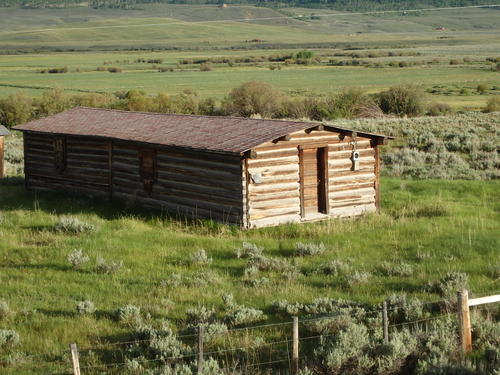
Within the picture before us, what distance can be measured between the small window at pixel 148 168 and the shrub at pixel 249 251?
581cm

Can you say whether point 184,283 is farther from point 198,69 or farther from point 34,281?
point 198,69

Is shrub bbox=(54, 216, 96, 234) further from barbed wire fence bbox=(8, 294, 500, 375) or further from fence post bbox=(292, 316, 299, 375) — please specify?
fence post bbox=(292, 316, 299, 375)

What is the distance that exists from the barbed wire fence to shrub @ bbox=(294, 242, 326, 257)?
164 inches

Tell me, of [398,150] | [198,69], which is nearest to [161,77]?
[198,69]

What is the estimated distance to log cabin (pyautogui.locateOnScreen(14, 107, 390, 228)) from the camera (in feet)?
61.7

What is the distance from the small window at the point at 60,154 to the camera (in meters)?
24.7

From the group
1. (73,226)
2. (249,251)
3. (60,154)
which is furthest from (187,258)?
(60,154)

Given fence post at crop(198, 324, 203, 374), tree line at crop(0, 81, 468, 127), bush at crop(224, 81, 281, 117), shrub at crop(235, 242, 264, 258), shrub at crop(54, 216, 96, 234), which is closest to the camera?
fence post at crop(198, 324, 203, 374)

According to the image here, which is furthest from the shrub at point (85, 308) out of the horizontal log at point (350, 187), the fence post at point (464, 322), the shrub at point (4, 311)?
the horizontal log at point (350, 187)

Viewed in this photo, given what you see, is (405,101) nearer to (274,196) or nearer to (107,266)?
(274,196)

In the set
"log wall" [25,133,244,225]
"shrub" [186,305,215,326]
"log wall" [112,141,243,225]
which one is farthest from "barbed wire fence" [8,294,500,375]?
"log wall" [25,133,244,225]

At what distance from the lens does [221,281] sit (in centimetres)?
1393

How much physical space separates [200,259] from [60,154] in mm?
10973

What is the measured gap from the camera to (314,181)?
788 inches
